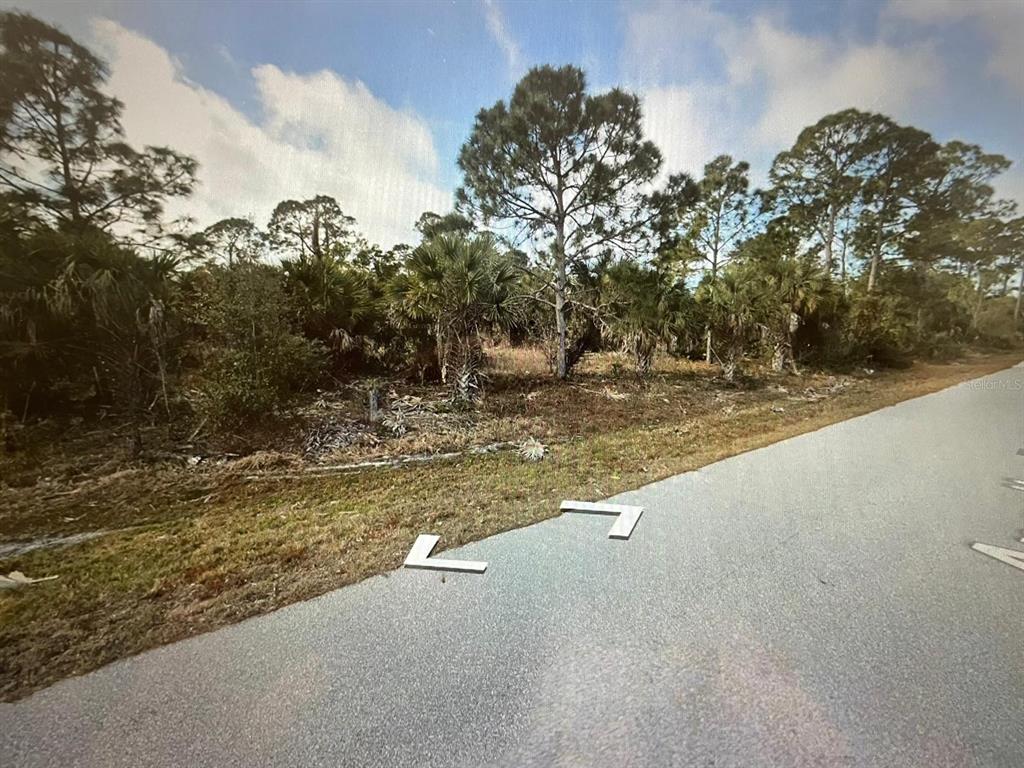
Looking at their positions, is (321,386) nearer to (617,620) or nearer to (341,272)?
(341,272)

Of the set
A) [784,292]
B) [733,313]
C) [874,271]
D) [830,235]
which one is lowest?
[733,313]

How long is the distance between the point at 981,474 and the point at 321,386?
7.21m

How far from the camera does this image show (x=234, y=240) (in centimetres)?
400

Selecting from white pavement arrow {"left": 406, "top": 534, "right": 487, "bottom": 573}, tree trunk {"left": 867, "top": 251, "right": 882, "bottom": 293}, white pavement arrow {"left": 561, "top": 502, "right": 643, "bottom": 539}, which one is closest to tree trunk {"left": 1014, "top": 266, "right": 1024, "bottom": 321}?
tree trunk {"left": 867, "top": 251, "right": 882, "bottom": 293}

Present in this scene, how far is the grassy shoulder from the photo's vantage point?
68.7 inches

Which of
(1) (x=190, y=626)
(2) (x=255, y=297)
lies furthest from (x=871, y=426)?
(2) (x=255, y=297)

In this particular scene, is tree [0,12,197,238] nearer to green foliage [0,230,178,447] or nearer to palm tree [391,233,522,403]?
green foliage [0,230,178,447]

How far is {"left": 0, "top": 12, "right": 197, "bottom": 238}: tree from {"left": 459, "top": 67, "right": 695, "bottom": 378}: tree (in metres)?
4.39

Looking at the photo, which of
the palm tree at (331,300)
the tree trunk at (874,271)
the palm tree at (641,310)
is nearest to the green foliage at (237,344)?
the palm tree at (331,300)

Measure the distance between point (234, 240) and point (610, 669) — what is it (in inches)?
179

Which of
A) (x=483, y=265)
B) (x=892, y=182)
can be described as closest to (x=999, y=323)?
(x=892, y=182)

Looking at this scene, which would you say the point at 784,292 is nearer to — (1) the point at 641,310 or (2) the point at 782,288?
(2) the point at 782,288

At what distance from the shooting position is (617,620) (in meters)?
1.76

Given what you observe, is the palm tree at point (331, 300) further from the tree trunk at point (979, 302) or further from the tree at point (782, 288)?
the tree trunk at point (979, 302)
